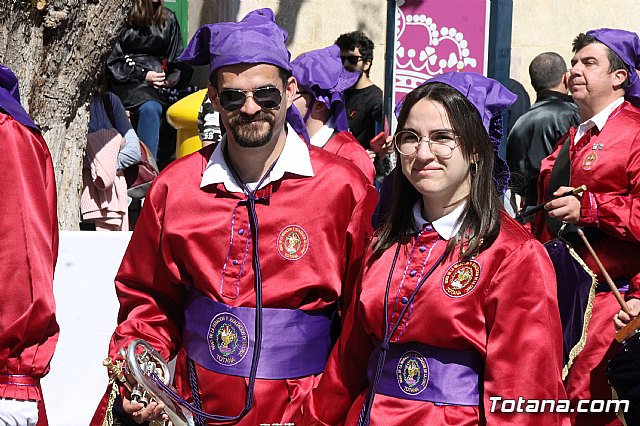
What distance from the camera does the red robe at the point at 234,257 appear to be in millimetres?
3867

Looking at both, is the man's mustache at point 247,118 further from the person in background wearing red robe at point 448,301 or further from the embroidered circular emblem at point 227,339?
the embroidered circular emblem at point 227,339

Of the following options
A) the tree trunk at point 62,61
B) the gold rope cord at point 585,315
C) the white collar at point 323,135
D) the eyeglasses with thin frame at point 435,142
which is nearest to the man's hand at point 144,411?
the eyeglasses with thin frame at point 435,142

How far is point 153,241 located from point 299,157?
0.59 meters

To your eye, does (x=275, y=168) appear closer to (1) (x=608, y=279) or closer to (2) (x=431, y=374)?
(2) (x=431, y=374)

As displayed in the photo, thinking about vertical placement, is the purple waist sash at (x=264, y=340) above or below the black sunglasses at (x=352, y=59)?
below

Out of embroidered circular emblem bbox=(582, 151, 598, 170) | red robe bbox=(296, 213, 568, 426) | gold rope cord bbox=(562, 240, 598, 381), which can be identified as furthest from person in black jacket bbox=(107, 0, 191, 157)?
red robe bbox=(296, 213, 568, 426)

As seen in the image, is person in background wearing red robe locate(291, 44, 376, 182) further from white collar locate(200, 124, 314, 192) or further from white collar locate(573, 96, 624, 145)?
white collar locate(200, 124, 314, 192)

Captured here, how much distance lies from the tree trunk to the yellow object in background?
0.76 m

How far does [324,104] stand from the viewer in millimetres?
6484

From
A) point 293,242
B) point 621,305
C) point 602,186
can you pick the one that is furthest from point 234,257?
point 602,186

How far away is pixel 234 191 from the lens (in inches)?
157

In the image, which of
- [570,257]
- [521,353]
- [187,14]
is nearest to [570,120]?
[570,257]

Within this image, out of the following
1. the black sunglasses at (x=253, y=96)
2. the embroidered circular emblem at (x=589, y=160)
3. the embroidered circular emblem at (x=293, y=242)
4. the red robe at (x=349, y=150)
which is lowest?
the red robe at (x=349, y=150)

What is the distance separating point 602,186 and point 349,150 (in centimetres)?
158
